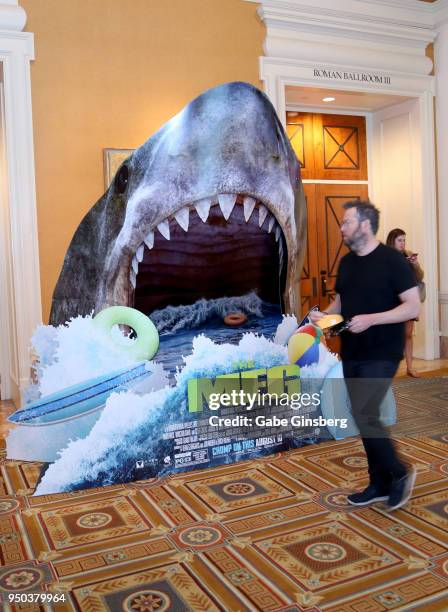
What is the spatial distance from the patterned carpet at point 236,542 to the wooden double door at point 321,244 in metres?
3.30

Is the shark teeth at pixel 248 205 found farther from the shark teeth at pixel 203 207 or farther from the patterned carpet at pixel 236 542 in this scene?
the patterned carpet at pixel 236 542

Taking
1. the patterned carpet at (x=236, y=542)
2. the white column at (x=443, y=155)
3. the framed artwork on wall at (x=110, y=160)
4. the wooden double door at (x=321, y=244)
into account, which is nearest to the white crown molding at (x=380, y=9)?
the white column at (x=443, y=155)

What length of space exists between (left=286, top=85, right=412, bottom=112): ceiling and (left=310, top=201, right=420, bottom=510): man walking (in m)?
3.38

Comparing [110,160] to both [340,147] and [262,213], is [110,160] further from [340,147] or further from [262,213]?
[340,147]

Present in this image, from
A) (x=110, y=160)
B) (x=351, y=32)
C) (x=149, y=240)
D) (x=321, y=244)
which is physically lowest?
(x=149, y=240)

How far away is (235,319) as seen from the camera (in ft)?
10.8

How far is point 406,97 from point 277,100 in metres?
1.69

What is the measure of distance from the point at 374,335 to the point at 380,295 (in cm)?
18

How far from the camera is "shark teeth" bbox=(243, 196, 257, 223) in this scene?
3.13 metres

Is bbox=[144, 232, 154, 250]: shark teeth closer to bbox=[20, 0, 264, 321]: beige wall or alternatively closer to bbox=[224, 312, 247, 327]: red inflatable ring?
bbox=[224, 312, 247, 327]: red inflatable ring

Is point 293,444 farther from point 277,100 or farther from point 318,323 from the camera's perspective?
point 277,100

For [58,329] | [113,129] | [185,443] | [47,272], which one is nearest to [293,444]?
[185,443]

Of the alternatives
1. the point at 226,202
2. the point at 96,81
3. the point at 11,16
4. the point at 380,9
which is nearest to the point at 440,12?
the point at 380,9

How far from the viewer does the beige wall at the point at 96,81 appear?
4672 millimetres
